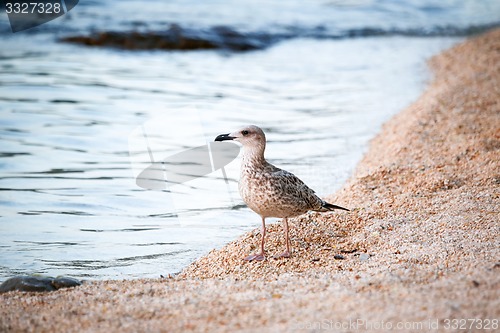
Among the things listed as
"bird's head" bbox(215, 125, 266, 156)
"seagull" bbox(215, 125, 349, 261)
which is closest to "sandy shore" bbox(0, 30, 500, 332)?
"seagull" bbox(215, 125, 349, 261)

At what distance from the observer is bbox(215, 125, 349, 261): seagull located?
4973 mm

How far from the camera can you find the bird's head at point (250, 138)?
518cm

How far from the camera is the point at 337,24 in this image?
21.5 metres

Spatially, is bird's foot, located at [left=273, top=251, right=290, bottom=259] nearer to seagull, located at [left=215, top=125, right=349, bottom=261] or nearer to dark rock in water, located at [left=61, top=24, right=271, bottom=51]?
seagull, located at [left=215, top=125, right=349, bottom=261]

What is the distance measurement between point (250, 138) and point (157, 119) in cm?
543

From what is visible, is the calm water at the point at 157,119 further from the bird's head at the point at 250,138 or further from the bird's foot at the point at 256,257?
the bird's head at the point at 250,138

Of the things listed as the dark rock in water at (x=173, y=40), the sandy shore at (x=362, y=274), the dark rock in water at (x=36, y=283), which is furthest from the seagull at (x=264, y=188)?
the dark rock in water at (x=173, y=40)

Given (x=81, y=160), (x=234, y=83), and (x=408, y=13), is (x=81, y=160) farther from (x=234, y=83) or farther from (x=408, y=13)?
(x=408, y=13)

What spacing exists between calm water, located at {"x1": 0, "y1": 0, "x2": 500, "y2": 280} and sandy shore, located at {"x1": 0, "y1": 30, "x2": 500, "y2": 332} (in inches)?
33.4

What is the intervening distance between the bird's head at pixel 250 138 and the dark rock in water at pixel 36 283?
1.53m

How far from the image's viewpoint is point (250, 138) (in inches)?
204

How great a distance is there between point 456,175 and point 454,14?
61.1 ft

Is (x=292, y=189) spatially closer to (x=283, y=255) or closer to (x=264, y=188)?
(x=264, y=188)

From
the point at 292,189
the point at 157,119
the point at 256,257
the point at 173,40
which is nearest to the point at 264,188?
the point at 292,189
